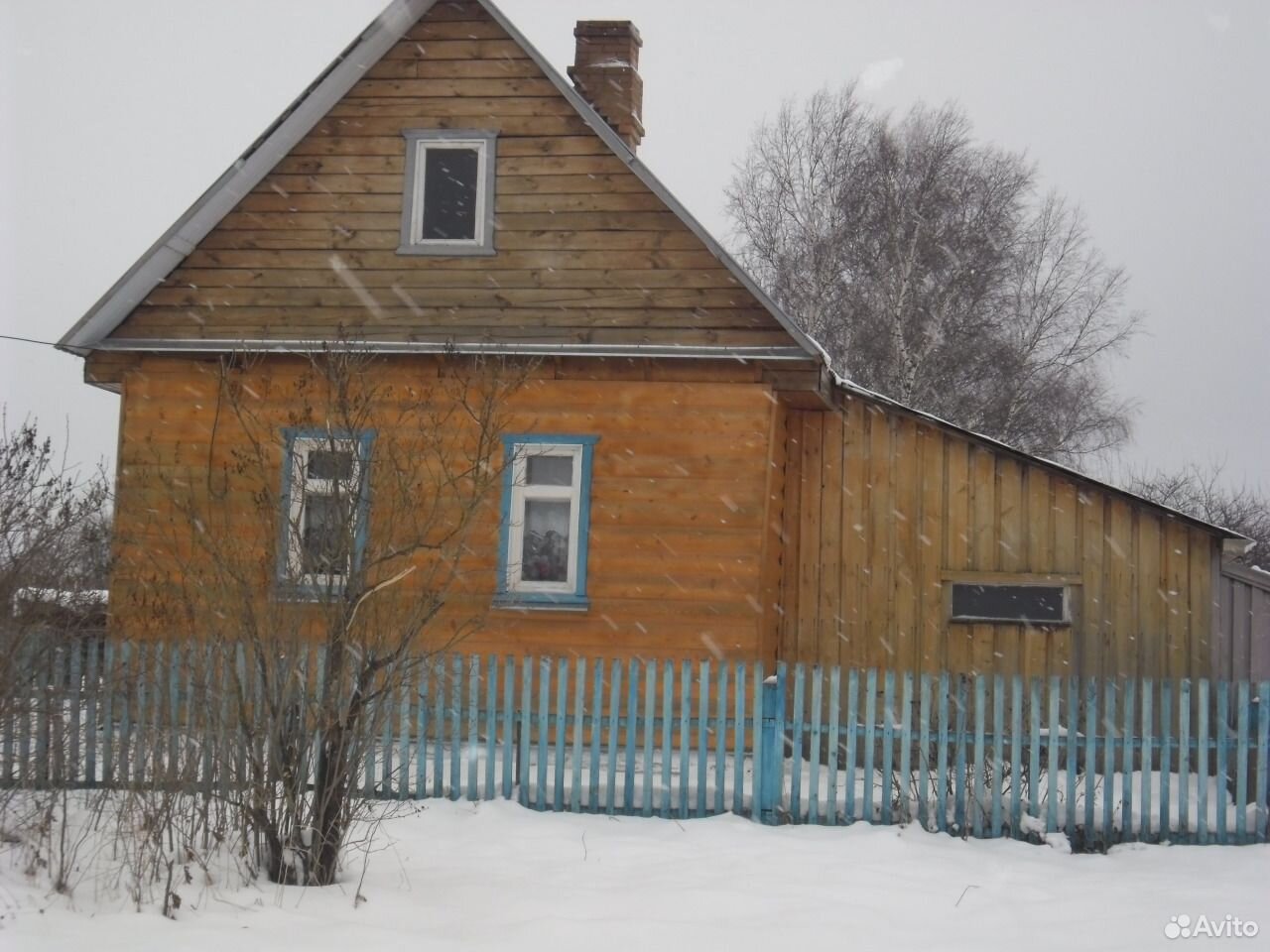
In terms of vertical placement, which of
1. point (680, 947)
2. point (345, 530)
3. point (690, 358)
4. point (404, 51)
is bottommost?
point (680, 947)

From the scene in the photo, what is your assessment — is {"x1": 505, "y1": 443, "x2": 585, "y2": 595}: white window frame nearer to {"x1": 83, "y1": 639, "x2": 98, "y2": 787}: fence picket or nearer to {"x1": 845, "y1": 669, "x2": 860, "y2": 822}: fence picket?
{"x1": 845, "y1": 669, "x2": 860, "y2": 822}: fence picket

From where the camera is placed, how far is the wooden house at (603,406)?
36.2 feet

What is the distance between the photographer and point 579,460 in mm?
11227

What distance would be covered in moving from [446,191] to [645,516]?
12.3ft

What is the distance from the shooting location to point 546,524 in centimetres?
1134

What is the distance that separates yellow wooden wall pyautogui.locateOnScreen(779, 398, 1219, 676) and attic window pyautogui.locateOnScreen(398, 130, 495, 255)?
12.1 feet

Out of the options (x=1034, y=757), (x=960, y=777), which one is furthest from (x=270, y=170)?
(x=1034, y=757)

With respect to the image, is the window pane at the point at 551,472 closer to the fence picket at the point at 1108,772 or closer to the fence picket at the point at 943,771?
the fence picket at the point at 943,771

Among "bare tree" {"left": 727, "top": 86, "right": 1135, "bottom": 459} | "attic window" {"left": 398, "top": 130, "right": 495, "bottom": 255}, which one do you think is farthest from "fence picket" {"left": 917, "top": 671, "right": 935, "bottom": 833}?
"bare tree" {"left": 727, "top": 86, "right": 1135, "bottom": 459}

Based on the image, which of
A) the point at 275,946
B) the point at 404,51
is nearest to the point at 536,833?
the point at 275,946

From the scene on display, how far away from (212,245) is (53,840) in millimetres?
6535

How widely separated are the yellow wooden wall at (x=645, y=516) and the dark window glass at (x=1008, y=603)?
2224 mm

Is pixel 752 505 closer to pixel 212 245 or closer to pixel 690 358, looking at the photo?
pixel 690 358

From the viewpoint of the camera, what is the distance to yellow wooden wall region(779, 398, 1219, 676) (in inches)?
449
